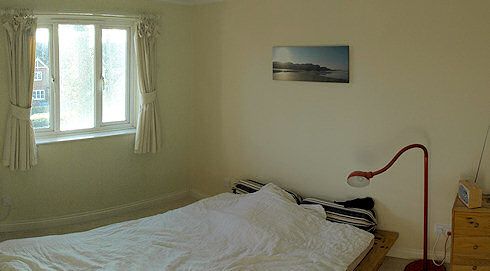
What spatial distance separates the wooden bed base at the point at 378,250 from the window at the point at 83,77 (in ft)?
9.42

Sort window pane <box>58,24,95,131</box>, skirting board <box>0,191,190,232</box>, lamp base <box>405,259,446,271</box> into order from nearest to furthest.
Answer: lamp base <box>405,259,446,271</box>, skirting board <box>0,191,190,232</box>, window pane <box>58,24,95,131</box>

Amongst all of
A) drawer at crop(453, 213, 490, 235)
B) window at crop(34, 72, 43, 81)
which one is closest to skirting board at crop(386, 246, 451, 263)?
Answer: drawer at crop(453, 213, 490, 235)

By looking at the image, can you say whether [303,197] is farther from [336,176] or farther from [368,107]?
[368,107]

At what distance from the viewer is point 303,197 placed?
479cm

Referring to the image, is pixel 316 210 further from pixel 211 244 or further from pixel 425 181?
pixel 211 244

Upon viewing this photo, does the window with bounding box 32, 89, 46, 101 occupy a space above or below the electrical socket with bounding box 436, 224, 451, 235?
above

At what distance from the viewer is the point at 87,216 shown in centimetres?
504

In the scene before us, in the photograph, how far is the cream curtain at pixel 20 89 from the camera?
14.3ft

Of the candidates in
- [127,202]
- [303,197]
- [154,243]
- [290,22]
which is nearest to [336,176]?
[303,197]

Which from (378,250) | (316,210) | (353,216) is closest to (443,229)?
(378,250)

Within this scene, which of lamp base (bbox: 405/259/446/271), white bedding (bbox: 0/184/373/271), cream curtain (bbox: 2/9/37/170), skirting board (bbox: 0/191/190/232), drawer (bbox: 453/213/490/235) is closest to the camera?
white bedding (bbox: 0/184/373/271)

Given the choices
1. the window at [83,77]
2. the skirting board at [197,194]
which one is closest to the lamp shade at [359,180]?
the skirting board at [197,194]

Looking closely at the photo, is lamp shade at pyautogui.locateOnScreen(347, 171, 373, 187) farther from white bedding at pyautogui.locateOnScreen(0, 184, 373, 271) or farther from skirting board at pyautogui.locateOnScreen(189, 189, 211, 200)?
skirting board at pyautogui.locateOnScreen(189, 189, 211, 200)

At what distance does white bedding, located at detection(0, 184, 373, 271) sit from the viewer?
3.37 metres
